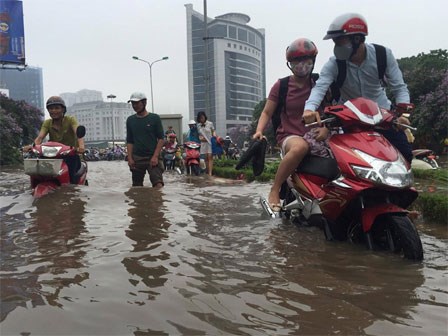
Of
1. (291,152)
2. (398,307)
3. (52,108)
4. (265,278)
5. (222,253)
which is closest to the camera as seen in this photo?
(398,307)

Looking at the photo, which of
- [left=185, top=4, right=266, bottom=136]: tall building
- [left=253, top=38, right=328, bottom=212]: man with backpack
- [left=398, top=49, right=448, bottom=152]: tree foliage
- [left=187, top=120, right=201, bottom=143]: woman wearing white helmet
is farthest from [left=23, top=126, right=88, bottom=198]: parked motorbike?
[left=185, top=4, right=266, bottom=136]: tall building

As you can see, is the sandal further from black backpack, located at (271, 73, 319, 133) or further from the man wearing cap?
the man wearing cap

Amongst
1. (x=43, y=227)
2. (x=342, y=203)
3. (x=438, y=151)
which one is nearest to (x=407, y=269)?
(x=342, y=203)

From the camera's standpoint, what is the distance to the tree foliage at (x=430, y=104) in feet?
67.6

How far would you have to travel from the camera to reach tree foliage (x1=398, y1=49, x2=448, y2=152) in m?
20.6

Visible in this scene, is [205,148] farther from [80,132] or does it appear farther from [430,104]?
[430,104]

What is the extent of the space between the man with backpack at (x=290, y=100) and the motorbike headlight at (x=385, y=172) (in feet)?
3.13

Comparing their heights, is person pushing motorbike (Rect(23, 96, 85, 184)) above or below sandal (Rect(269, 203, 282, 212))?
above

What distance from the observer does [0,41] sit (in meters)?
28.8

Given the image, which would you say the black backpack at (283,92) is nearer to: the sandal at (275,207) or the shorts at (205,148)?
the sandal at (275,207)

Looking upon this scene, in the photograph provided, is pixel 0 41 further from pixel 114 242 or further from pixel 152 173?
pixel 114 242

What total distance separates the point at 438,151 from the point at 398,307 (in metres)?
24.5

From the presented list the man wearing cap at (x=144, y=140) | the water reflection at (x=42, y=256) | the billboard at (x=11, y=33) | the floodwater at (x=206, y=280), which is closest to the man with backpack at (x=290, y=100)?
the floodwater at (x=206, y=280)

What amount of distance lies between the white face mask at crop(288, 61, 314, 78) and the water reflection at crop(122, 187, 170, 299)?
180 centimetres
